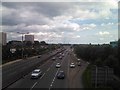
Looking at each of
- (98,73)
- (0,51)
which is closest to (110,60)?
(98,73)

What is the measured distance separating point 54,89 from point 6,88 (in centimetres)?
544

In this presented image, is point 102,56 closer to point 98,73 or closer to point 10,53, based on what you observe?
point 98,73

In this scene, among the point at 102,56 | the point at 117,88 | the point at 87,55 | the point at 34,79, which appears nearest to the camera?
the point at 117,88

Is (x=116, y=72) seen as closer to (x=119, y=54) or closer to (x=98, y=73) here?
(x=119, y=54)

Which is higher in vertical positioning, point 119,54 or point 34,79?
point 119,54

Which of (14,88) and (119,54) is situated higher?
(119,54)

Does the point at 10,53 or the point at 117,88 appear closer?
the point at 117,88

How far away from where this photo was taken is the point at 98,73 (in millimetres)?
28703

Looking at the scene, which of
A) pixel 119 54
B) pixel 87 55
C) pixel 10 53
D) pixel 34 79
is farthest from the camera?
pixel 10 53

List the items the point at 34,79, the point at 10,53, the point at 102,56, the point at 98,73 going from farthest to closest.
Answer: the point at 10,53 < the point at 102,56 < the point at 34,79 < the point at 98,73

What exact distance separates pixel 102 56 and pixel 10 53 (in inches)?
2025

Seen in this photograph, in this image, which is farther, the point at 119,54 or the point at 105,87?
the point at 119,54

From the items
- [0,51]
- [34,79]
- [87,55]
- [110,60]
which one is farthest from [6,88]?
[0,51]

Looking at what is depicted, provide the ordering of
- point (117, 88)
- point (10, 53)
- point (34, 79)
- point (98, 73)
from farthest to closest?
point (10, 53), point (34, 79), point (117, 88), point (98, 73)
